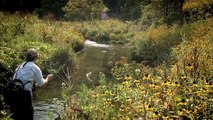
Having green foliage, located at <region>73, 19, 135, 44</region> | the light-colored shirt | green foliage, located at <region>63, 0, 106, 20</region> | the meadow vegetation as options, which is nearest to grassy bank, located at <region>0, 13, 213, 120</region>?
the meadow vegetation

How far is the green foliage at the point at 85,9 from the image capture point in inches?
1321

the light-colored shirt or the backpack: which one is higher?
the light-colored shirt

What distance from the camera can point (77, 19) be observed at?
34.3m

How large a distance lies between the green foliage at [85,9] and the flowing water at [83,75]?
32.6 feet

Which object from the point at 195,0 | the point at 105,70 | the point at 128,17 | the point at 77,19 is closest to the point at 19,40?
the point at 105,70

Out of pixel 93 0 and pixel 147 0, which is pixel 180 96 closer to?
pixel 147 0

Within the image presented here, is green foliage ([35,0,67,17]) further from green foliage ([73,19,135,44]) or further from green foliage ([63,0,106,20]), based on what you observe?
green foliage ([73,19,135,44])

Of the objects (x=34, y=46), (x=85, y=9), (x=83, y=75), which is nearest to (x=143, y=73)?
(x=83, y=75)

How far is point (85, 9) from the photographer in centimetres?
3362

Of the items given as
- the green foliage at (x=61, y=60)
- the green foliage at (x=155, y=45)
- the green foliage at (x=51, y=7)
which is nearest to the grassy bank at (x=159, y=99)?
the green foliage at (x=61, y=60)

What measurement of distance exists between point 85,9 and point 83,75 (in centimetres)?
2015

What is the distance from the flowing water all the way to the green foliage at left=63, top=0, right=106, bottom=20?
995cm

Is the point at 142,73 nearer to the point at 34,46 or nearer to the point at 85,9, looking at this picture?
the point at 34,46

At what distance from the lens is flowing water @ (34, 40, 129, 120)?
31.4 feet
